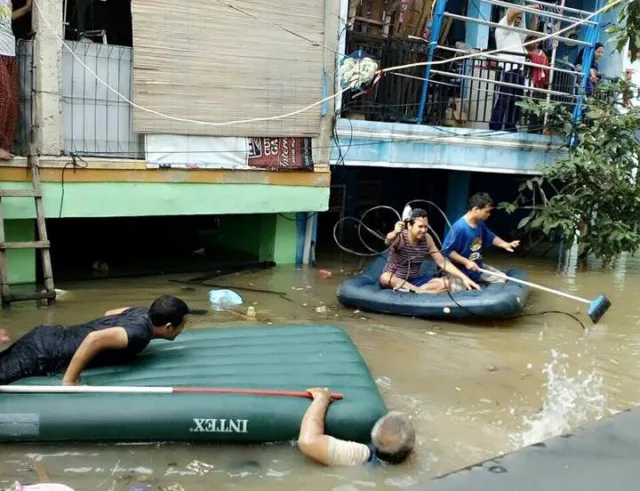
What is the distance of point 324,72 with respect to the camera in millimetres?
9258

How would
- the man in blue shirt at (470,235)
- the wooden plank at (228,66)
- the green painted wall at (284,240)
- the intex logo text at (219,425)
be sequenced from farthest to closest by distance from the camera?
1. the green painted wall at (284,240)
2. the wooden plank at (228,66)
3. the man in blue shirt at (470,235)
4. the intex logo text at (219,425)

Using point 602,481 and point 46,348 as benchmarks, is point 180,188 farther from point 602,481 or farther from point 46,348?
point 602,481

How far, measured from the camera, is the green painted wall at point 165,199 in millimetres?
7582

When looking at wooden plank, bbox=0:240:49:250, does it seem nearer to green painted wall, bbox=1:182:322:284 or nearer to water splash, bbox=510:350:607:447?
green painted wall, bbox=1:182:322:284

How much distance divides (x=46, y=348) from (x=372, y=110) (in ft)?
21.5

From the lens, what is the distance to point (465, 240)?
738 centimetres

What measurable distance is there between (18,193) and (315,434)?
15.6 ft

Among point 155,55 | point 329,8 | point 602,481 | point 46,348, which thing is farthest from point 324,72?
point 602,481

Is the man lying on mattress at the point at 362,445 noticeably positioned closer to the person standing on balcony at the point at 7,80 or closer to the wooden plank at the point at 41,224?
the wooden plank at the point at 41,224

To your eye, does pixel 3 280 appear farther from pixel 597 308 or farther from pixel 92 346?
pixel 597 308

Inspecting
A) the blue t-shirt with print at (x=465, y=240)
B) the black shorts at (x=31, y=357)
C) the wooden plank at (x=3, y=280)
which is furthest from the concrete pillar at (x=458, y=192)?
the black shorts at (x=31, y=357)

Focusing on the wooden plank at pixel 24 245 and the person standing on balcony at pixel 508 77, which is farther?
the person standing on balcony at pixel 508 77

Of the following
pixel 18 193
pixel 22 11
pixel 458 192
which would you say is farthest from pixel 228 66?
pixel 458 192

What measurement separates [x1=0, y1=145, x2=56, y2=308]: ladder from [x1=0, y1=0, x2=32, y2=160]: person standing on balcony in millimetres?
281
